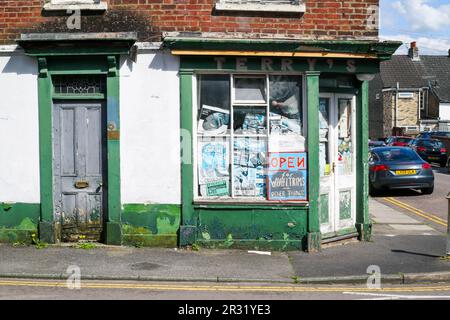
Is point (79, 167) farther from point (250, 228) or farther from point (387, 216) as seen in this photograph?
point (387, 216)

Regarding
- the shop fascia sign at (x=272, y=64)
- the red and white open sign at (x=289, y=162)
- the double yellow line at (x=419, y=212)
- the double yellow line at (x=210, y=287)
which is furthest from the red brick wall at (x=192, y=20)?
the double yellow line at (x=419, y=212)

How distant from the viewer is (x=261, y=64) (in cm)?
1016

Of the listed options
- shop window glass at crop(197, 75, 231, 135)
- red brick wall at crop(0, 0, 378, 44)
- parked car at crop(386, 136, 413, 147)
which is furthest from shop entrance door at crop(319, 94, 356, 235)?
parked car at crop(386, 136, 413, 147)

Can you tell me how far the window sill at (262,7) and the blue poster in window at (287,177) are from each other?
2402mm

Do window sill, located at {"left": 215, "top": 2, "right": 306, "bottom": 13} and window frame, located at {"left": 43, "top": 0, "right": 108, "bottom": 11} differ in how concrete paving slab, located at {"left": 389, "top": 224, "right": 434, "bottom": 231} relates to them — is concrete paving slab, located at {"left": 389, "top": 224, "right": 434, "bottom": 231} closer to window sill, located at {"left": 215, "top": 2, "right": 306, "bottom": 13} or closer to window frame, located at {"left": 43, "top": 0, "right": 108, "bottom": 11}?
window sill, located at {"left": 215, "top": 2, "right": 306, "bottom": 13}

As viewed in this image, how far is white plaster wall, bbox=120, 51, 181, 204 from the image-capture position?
1020 centimetres

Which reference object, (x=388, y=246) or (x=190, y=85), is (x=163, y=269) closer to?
(x=190, y=85)

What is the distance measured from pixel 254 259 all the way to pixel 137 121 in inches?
119

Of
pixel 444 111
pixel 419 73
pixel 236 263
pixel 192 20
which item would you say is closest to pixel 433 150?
pixel 444 111

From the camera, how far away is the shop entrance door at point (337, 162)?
10820 millimetres

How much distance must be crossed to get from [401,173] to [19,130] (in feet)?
41.5

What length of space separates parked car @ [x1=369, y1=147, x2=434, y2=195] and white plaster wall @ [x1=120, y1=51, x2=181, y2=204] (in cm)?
1077
